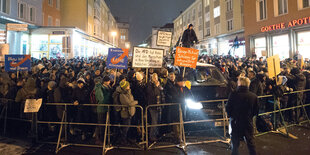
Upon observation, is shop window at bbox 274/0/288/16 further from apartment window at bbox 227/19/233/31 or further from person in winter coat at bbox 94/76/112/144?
person in winter coat at bbox 94/76/112/144

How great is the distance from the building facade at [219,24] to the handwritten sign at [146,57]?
2181cm

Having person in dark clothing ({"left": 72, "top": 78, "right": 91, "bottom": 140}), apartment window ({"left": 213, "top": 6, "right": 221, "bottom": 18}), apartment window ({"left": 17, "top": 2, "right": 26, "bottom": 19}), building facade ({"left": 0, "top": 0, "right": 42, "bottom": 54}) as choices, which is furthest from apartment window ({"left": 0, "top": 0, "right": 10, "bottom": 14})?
apartment window ({"left": 213, "top": 6, "right": 221, "bottom": 18})

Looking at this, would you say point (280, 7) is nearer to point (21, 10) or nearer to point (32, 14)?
point (21, 10)

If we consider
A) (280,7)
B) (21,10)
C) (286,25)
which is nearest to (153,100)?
(286,25)

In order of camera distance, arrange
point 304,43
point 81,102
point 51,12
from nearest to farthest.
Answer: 1. point 81,102
2. point 304,43
3. point 51,12

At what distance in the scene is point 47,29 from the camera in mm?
25609

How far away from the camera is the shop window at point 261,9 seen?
2349 centimetres

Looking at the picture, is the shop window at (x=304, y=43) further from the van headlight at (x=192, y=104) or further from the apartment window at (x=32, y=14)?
the apartment window at (x=32, y=14)

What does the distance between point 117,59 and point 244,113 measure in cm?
491

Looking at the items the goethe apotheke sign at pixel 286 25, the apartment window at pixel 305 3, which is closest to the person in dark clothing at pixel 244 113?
the goethe apotheke sign at pixel 286 25

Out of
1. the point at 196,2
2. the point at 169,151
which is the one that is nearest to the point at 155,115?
the point at 169,151

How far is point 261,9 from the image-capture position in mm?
24016

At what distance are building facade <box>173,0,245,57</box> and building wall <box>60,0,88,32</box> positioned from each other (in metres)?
23.8

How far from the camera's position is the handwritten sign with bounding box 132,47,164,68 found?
6.45 meters
